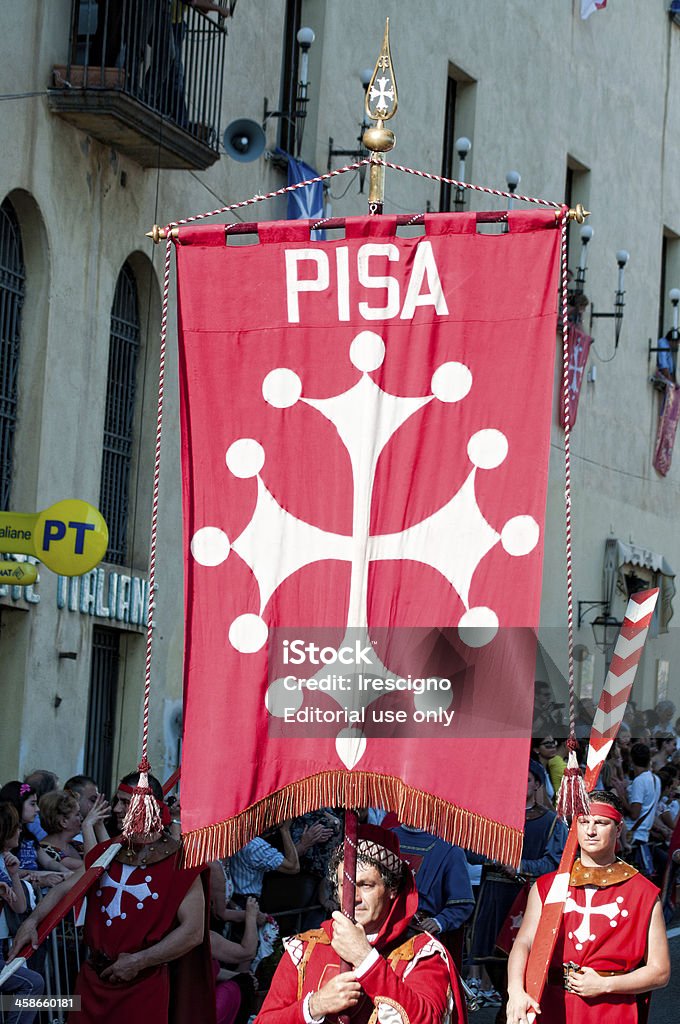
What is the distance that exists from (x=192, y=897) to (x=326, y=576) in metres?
2.20

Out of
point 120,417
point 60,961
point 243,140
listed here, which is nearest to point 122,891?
point 60,961

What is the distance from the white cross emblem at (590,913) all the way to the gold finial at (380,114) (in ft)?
10.2

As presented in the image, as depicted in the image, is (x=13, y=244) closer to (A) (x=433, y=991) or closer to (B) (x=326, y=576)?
(B) (x=326, y=576)

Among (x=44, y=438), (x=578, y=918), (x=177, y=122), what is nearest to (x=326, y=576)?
(x=578, y=918)

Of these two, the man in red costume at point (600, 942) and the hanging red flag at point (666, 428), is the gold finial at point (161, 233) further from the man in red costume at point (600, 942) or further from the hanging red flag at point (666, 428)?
the hanging red flag at point (666, 428)

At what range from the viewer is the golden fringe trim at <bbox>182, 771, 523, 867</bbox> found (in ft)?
23.0

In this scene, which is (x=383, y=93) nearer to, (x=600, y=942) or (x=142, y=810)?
(x=142, y=810)

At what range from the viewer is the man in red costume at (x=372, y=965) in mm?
6523

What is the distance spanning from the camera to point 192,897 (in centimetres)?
870

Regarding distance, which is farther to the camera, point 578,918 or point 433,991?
point 578,918

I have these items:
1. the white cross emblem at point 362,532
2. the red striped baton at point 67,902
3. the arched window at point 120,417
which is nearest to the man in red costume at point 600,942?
the white cross emblem at point 362,532

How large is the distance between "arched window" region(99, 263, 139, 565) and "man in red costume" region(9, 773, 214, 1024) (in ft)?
27.2

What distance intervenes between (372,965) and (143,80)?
36.9ft

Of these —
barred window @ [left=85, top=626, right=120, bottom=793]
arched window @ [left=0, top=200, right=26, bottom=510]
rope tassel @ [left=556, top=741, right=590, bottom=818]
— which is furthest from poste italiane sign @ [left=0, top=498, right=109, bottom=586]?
rope tassel @ [left=556, top=741, right=590, bottom=818]
